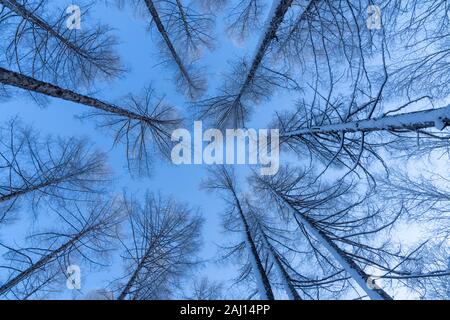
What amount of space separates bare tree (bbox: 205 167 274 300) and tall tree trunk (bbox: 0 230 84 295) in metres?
4.11

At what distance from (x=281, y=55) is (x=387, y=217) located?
4896mm

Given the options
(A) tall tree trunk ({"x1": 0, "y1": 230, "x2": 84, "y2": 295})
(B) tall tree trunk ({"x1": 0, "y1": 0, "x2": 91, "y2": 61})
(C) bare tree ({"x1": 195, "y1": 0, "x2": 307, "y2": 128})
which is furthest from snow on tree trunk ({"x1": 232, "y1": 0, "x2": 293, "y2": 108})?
(A) tall tree trunk ({"x1": 0, "y1": 230, "x2": 84, "y2": 295})

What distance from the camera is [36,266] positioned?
574 cm

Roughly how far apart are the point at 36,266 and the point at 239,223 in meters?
4.98

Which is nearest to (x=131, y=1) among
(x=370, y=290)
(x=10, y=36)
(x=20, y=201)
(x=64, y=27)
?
(x=64, y=27)

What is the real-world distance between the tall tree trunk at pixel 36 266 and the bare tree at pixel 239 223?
4.11 meters

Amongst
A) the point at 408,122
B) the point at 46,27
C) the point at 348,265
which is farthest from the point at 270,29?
the point at 46,27

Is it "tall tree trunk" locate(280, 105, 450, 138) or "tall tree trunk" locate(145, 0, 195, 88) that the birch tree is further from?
"tall tree trunk" locate(145, 0, 195, 88)

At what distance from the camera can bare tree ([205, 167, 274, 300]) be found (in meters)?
5.01

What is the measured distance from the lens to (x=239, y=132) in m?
9.00

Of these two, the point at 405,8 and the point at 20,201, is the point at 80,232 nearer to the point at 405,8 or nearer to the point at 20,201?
the point at 20,201

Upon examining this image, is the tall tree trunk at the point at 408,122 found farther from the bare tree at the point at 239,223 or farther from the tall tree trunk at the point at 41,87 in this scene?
the tall tree trunk at the point at 41,87

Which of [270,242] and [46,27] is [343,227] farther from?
[46,27]
